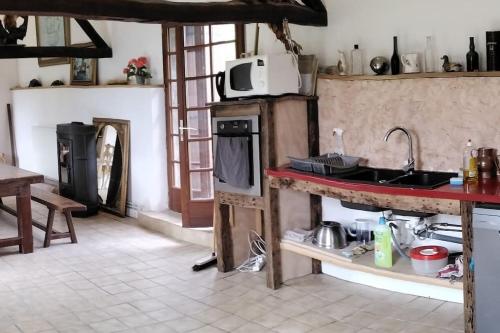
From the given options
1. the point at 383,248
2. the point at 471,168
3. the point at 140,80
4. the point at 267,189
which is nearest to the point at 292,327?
the point at 383,248

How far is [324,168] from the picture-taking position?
3.95m

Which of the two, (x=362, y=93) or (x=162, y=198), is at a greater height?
(x=362, y=93)

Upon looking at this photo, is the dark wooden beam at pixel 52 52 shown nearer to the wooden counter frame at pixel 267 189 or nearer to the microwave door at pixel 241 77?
the wooden counter frame at pixel 267 189

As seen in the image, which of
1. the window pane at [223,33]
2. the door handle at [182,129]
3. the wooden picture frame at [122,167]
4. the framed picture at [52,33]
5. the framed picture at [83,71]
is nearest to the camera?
the window pane at [223,33]

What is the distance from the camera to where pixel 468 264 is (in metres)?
3.09

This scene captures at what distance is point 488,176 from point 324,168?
1.03 m

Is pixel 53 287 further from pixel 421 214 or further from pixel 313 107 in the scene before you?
pixel 421 214

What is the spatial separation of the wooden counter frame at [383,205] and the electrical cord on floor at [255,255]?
17.5 inches

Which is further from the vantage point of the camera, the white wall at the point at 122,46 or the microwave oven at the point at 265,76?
the white wall at the point at 122,46

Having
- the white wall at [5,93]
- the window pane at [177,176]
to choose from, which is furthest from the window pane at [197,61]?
the white wall at [5,93]

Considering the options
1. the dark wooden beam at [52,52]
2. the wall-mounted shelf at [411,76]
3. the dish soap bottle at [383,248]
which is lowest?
the dish soap bottle at [383,248]

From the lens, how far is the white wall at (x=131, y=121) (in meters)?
6.45

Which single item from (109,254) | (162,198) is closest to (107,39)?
(162,198)

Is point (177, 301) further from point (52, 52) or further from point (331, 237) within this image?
point (52, 52)
